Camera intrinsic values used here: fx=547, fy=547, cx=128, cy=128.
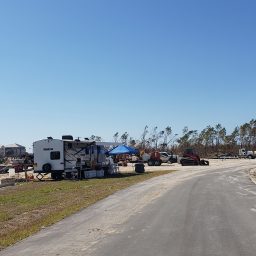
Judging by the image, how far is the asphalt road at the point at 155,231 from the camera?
35.7ft

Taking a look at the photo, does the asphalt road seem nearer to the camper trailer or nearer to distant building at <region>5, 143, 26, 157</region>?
the camper trailer

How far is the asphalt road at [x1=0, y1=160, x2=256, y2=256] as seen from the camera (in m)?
10.9

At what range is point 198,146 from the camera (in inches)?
5054

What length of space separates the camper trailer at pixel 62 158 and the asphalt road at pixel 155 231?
23691 millimetres

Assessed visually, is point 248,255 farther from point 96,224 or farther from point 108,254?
point 96,224

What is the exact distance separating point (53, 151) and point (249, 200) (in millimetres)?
25937

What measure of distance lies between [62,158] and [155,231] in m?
31.8

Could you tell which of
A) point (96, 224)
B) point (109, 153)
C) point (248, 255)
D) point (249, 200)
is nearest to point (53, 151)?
point (109, 153)

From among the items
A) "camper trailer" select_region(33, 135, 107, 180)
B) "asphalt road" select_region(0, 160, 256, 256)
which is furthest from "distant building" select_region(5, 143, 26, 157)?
"asphalt road" select_region(0, 160, 256, 256)

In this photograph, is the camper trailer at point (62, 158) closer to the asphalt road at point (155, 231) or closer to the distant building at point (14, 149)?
the asphalt road at point (155, 231)

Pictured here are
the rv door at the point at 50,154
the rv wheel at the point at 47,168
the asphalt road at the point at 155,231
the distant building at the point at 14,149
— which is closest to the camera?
the asphalt road at the point at 155,231

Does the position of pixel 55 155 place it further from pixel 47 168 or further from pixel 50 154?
pixel 47 168

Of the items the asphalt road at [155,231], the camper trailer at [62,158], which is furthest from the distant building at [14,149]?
the asphalt road at [155,231]

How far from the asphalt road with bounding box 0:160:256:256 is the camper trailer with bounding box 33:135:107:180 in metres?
23.7
